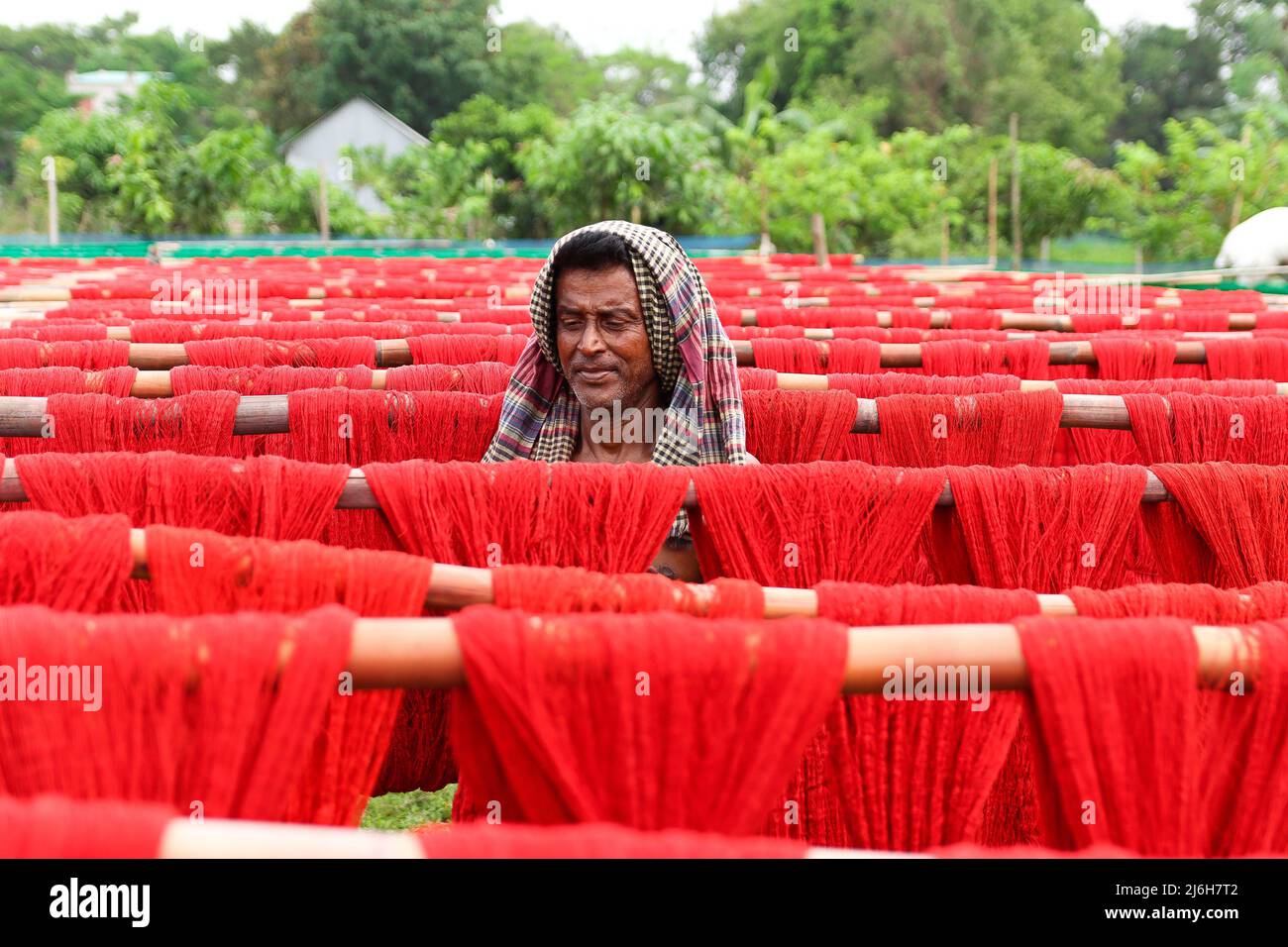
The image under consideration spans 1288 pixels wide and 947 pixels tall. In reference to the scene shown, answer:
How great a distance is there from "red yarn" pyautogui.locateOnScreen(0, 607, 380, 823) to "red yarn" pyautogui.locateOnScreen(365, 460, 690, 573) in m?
0.79

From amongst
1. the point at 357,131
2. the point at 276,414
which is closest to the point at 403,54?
the point at 357,131

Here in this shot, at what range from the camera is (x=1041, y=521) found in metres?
2.14

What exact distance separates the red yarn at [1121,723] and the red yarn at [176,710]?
0.78 metres

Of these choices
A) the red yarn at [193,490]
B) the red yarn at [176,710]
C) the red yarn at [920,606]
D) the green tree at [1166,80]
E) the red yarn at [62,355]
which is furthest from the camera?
the green tree at [1166,80]

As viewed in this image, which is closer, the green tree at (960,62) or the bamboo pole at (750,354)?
the bamboo pole at (750,354)

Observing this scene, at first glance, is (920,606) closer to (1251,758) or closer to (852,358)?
(1251,758)

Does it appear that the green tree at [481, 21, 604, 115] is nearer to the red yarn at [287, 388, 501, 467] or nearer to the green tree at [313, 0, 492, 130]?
the green tree at [313, 0, 492, 130]

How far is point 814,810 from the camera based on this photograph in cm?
174

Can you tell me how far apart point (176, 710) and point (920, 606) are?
0.87m

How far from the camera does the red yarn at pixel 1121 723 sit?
3.95ft

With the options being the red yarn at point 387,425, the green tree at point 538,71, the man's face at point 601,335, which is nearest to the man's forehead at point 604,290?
the man's face at point 601,335

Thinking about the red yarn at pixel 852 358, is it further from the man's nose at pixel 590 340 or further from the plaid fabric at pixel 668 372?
the man's nose at pixel 590 340

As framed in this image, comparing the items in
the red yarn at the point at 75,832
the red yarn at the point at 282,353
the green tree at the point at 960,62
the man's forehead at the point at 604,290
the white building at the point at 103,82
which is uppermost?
the white building at the point at 103,82

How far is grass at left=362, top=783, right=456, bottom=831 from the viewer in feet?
14.1
